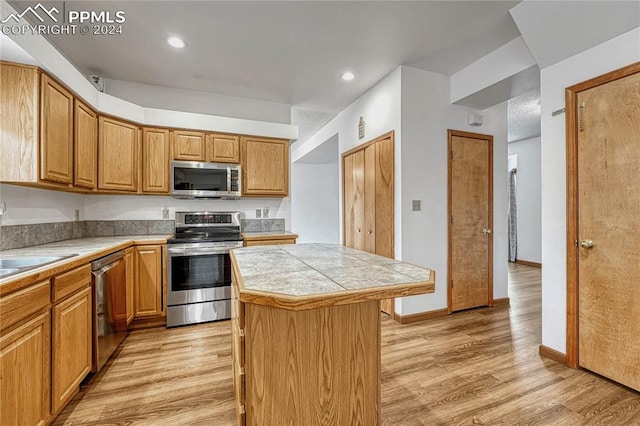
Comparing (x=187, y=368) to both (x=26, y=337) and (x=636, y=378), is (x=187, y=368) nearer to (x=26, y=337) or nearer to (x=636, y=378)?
(x=26, y=337)

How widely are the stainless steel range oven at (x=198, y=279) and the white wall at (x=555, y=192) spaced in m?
2.89

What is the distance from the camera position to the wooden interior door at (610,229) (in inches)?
73.2

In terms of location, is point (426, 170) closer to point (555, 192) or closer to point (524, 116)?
point (555, 192)

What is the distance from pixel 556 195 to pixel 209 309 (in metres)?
3.36

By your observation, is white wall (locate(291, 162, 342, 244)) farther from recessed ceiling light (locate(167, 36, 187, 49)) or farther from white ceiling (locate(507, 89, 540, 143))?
recessed ceiling light (locate(167, 36, 187, 49))

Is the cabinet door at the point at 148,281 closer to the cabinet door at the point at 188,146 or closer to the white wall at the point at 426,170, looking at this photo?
the cabinet door at the point at 188,146

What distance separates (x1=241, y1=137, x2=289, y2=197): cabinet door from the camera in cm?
368

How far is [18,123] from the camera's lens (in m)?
1.94

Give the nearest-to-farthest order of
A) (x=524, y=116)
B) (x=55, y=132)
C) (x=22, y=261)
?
(x=22, y=261), (x=55, y=132), (x=524, y=116)

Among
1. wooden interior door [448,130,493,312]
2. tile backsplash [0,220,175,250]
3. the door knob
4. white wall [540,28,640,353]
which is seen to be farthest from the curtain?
tile backsplash [0,220,175,250]

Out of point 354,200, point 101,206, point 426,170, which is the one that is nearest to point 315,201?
point 354,200

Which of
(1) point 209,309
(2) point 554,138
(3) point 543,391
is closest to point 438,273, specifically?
(3) point 543,391

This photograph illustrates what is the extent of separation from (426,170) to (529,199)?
173 inches

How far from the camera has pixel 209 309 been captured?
3.11 m
